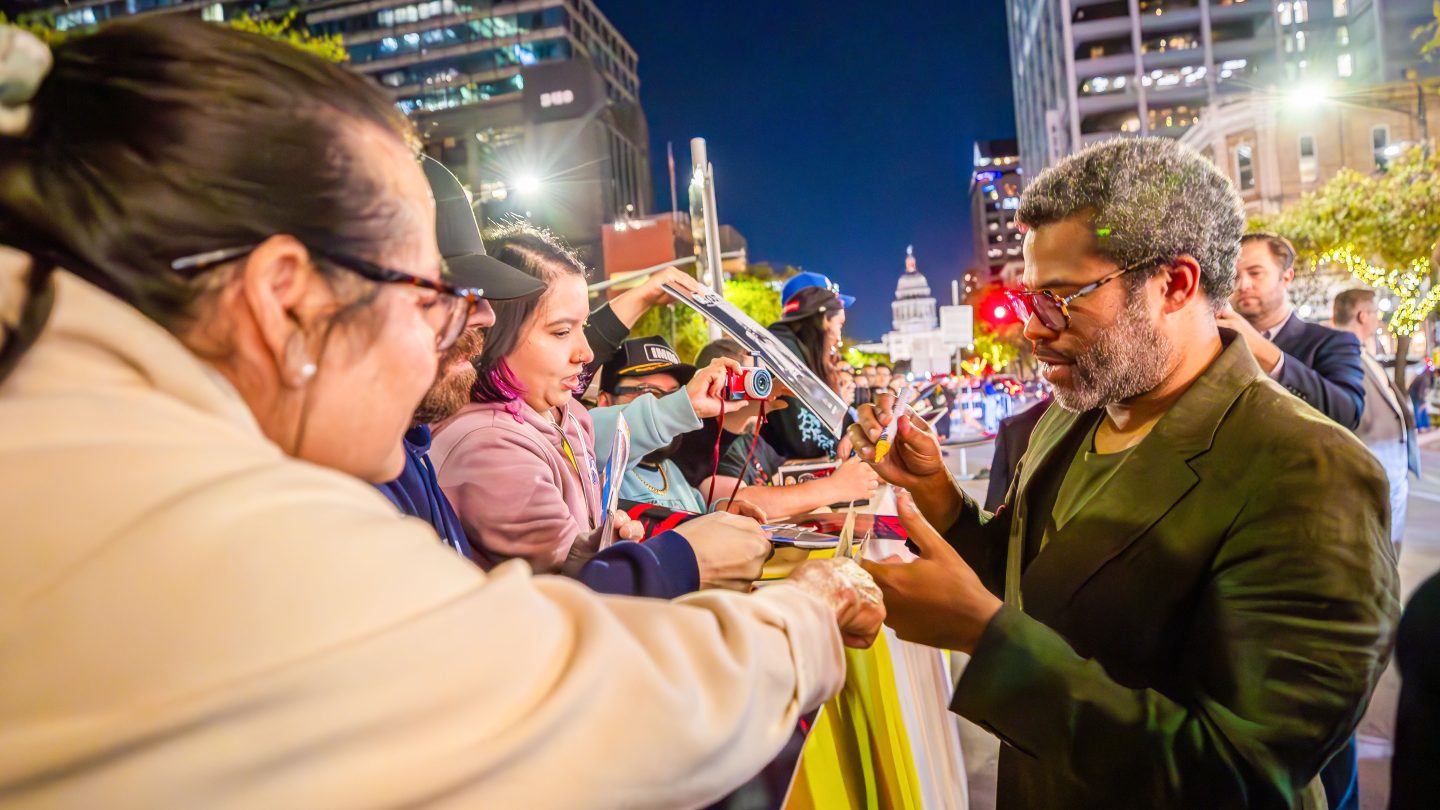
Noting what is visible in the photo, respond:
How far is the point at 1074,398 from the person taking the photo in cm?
236

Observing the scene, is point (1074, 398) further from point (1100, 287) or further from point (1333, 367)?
point (1333, 367)

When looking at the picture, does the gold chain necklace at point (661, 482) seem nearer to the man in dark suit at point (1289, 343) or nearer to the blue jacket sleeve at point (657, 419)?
the blue jacket sleeve at point (657, 419)

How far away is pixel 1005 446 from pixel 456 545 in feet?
13.3

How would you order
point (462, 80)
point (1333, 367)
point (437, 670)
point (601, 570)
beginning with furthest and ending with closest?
point (462, 80)
point (1333, 367)
point (601, 570)
point (437, 670)

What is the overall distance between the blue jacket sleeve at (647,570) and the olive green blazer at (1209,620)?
68 centimetres

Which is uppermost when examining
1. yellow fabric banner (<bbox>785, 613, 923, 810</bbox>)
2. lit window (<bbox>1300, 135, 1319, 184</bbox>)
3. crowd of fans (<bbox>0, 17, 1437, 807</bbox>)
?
lit window (<bbox>1300, 135, 1319, 184</bbox>)

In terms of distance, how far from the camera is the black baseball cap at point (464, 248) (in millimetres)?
2273

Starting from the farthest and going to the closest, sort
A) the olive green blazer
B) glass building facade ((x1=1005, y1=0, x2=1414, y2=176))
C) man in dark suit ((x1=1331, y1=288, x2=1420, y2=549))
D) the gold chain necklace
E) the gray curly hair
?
glass building facade ((x1=1005, y1=0, x2=1414, y2=176)) → man in dark suit ((x1=1331, y1=288, x2=1420, y2=549)) → the gold chain necklace → the gray curly hair → the olive green blazer

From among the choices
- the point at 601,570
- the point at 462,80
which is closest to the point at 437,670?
the point at 601,570

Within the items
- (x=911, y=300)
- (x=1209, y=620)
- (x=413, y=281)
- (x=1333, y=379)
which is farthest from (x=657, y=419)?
(x=911, y=300)

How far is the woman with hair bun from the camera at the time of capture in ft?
2.27

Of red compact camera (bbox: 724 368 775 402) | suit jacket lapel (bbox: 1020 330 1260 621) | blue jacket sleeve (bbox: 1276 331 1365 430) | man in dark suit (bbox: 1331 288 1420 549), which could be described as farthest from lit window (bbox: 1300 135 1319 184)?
suit jacket lapel (bbox: 1020 330 1260 621)

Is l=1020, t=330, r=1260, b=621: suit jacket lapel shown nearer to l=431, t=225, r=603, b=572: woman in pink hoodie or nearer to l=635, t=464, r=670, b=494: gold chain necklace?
l=431, t=225, r=603, b=572: woman in pink hoodie

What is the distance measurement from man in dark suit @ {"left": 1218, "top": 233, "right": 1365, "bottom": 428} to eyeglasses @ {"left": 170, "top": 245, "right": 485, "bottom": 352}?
457 cm
